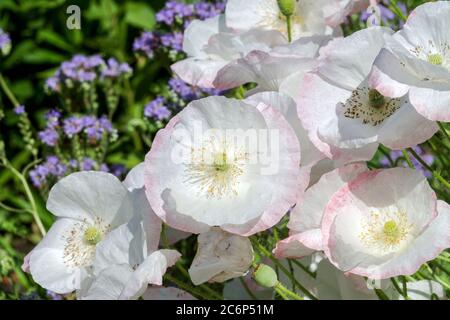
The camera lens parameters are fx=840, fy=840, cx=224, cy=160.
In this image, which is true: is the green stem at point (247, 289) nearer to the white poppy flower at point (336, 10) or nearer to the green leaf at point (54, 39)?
the white poppy flower at point (336, 10)

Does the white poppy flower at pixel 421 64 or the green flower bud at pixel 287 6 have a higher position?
the white poppy flower at pixel 421 64

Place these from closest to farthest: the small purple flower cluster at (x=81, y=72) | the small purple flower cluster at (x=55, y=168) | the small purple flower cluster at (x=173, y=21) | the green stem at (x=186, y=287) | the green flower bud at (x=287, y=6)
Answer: the green stem at (x=186, y=287) → the green flower bud at (x=287, y=6) → the small purple flower cluster at (x=55, y=168) → the small purple flower cluster at (x=173, y=21) → the small purple flower cluster at (x=81, y=72)

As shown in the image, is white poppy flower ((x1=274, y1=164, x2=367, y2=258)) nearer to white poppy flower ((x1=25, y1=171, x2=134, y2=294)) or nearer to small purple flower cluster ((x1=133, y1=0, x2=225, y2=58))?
white poppy flower ((x1=25, y1=171, x2=134, y2=294))

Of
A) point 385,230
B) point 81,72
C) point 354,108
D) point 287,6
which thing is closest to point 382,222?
point 385,230

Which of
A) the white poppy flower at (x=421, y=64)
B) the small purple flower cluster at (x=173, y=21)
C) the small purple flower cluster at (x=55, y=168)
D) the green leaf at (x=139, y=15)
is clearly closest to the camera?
the white poppy flower at (x=421, y=64)

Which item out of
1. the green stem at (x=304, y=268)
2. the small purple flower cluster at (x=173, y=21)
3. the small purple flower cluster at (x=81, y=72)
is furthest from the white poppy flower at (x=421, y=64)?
the small purple flower cluster at (x=81, y=72)

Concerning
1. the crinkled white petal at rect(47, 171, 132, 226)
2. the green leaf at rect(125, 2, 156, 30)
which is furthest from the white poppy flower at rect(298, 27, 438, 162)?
the green leaf at rect(125, 2, 156, 30)
